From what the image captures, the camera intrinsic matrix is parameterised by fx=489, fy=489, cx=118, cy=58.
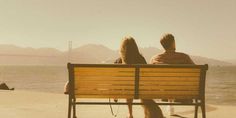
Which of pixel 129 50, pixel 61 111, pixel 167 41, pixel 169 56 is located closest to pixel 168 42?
pixel 167 41

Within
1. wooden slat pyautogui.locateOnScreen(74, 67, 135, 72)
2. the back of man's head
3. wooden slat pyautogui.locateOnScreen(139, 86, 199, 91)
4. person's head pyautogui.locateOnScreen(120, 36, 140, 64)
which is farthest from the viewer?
the back of man's head

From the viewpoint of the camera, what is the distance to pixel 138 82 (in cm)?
663

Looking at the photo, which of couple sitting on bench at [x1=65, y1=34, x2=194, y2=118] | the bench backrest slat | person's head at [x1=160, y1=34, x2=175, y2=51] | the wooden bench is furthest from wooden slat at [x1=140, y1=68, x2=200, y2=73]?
person's head at [x1=160, y1=34, x2=175, y2=51]

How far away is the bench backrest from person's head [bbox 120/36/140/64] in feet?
2.34

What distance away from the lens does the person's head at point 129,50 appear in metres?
7.23

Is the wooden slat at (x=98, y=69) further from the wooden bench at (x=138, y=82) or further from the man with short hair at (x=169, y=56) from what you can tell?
the man with short hair at (x=169, y=56)

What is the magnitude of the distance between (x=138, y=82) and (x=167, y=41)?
1.04 m

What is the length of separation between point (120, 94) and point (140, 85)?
0.30 metres

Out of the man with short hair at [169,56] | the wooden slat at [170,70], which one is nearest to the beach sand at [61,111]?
the man with short hair at [169,56]

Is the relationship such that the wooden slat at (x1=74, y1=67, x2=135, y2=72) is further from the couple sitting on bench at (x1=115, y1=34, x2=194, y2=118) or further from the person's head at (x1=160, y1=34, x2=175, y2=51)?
the person's head at (x1=160, y1=34, x2=175, y2=51)

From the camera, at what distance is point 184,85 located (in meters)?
6.68

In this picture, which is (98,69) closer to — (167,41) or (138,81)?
(138,81)

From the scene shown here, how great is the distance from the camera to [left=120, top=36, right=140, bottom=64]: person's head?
23.7 feet

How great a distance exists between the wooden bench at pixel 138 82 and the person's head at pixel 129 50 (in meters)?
0.71
